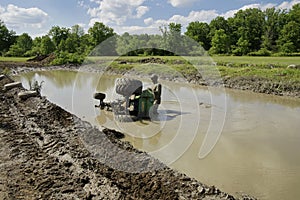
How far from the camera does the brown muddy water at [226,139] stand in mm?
7000

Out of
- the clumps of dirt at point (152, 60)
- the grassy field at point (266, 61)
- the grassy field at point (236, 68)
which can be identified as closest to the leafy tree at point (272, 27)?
the grassy field at point (266, 61)

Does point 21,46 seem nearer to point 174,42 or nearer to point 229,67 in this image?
point 174,42

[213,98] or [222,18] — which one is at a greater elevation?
[222,18]

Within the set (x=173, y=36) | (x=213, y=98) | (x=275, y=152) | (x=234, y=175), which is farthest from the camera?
(x=173, y=36)

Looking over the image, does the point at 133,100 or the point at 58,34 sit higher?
the point at 58,34

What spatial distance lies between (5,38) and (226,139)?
7799cm

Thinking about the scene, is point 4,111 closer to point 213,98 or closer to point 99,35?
point 213,98

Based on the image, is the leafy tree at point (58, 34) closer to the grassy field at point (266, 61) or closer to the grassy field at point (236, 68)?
the grassy field at point (236, 68)

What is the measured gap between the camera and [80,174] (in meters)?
6.09

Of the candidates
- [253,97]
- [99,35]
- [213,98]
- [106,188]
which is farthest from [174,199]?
[99,35]

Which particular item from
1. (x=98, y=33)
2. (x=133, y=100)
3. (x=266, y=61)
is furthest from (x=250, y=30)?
(x=133, y=100)

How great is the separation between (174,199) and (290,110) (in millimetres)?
12014

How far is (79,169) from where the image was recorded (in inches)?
249

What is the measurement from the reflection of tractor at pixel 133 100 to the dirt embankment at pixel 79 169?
2554mm
